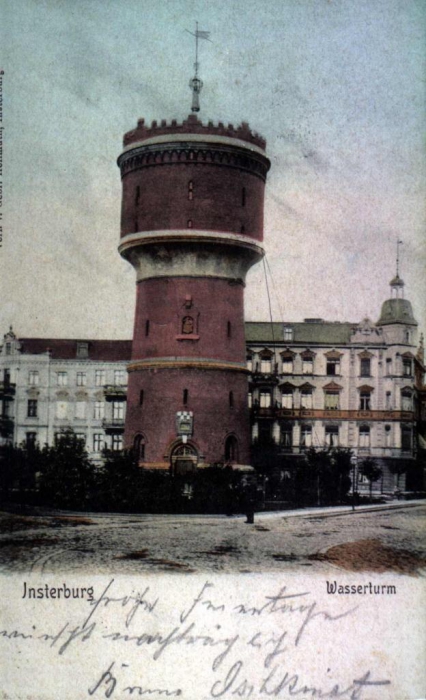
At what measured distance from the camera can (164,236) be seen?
31516 mm

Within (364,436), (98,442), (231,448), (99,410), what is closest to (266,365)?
(231,448)

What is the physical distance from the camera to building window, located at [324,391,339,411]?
3497 cm

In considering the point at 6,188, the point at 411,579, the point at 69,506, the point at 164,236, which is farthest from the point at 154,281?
the point at 411,579

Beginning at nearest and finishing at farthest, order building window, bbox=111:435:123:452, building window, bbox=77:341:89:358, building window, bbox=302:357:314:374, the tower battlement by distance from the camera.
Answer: the tower battlement
building window, bbox=77:341:89:358
building window, bbox=111:435:123:452
building window, bbox=302:357:314:374

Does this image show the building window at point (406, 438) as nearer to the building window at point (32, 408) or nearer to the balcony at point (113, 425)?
the balcony at point (113, 425)

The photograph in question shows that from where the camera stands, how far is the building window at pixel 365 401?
3442 cm

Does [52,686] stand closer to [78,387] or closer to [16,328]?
[16,328]

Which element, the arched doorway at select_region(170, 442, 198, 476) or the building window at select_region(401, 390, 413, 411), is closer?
the building window at select_region(401, 390, 413, 411)

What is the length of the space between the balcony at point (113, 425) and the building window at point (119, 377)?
1.67 m

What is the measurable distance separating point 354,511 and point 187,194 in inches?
495

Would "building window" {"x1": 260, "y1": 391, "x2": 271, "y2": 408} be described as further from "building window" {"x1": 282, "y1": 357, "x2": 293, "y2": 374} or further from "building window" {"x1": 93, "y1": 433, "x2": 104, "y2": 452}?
"building window" {"x1": 93, "y1": 433, "x2": 104, "y2": 452}

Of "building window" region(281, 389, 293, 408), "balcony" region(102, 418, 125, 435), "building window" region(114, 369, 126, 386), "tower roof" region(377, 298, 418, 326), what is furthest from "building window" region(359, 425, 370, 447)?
"building window" region(114, 369, 126, 386)

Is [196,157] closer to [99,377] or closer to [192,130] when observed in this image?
[192,130]

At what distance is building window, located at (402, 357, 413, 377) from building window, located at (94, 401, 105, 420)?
10.6 m
